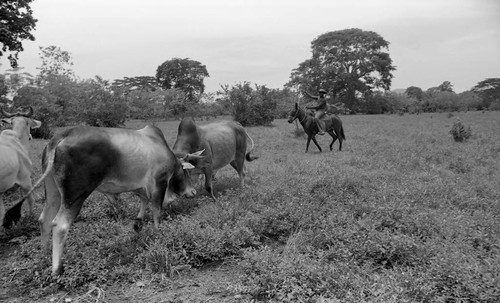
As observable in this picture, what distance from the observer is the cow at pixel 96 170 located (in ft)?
14.5

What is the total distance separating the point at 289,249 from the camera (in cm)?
476

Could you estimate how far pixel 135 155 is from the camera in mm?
5125

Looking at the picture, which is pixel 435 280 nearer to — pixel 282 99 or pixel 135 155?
pixel 135 155

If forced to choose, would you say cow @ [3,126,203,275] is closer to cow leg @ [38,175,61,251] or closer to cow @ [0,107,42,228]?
cow leg @ [38,175,61,251]

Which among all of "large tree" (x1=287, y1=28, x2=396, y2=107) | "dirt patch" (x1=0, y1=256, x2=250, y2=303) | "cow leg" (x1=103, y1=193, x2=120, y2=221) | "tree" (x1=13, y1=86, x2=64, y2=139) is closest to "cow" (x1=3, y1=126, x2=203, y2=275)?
"dirt patch" (x1=0, y1=256, x2=250, y2=303)

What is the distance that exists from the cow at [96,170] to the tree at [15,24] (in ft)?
38.7

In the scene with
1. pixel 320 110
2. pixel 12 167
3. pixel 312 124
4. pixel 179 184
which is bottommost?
pixel 179 184

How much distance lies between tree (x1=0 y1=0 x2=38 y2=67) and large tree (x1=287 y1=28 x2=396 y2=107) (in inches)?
1400

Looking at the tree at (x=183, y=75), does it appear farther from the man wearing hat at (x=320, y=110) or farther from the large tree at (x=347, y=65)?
the man wearing hat at (x=320, y=110)

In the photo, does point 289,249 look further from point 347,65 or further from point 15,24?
point 347,65

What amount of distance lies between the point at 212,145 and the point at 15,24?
11.3 meters

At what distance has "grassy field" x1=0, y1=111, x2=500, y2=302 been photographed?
378 cm

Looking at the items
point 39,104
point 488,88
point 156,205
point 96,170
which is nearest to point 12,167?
point 96,170

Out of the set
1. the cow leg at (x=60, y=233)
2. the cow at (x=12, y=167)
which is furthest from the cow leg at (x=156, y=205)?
the cow at (x=12, y=167)
